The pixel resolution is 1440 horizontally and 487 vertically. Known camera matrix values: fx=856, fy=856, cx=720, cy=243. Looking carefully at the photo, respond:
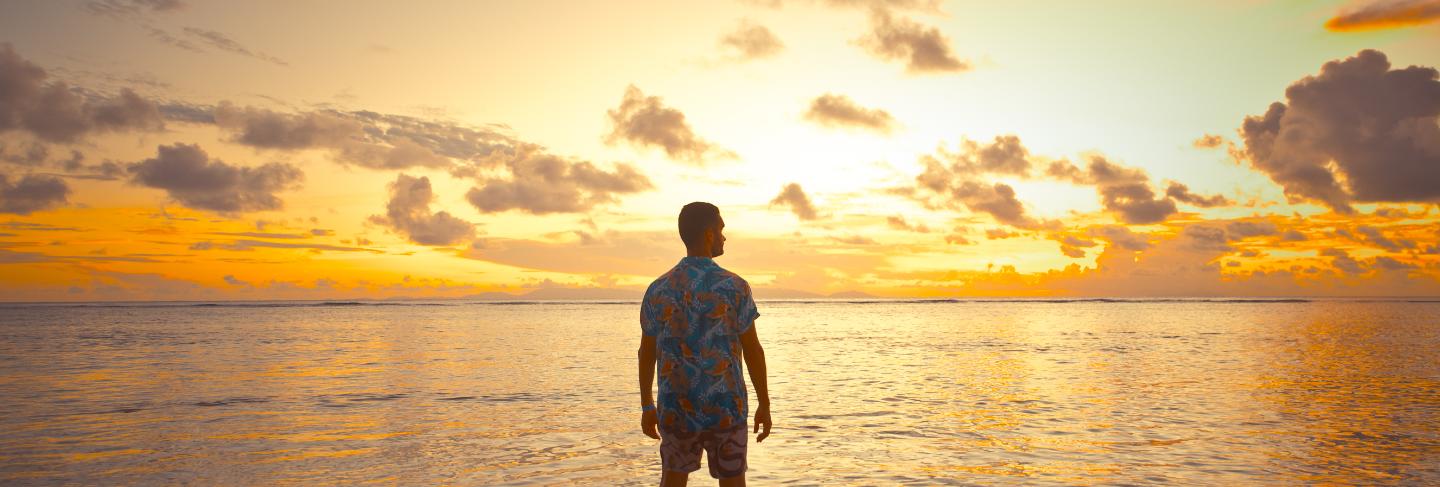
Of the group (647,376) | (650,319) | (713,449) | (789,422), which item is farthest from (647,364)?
(789,422)

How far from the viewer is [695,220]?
5316mm

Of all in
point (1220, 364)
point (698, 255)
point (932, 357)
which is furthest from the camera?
point (932, 357)

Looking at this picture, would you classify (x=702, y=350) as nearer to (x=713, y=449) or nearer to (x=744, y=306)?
(x=744, y=306)

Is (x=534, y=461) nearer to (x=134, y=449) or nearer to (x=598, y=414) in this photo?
(x=598, y=414)

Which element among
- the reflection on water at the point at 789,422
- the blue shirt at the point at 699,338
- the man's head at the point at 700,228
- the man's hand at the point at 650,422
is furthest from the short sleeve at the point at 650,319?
the reflection on water at the point at 789,422

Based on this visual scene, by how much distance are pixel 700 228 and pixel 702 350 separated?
76 centimetres

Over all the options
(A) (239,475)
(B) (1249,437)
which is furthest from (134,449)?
(B) (1249,437)

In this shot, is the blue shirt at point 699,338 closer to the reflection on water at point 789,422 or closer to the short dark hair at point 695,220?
the short dark hair at point 695,220

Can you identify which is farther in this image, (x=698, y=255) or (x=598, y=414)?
(x=598, y=414)

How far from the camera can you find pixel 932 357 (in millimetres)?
33469

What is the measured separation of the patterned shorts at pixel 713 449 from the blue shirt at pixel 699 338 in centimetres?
5

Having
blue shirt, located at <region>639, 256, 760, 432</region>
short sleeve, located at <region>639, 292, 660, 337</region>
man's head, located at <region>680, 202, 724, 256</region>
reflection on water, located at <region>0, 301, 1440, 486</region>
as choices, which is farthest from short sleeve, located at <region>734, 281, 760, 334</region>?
reflection on water, located at <region>0, 301, 1440, 486</region>

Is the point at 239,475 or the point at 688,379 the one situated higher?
the point at 688,379

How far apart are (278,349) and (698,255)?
40.4m
